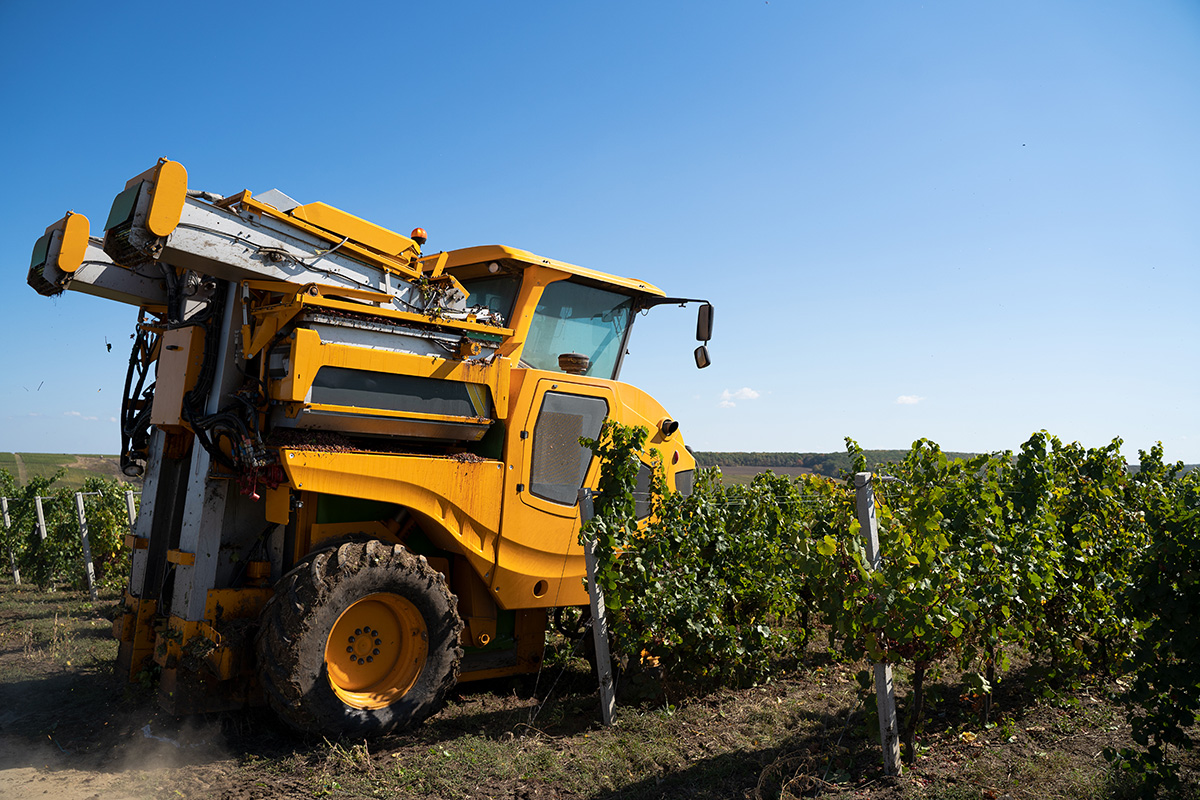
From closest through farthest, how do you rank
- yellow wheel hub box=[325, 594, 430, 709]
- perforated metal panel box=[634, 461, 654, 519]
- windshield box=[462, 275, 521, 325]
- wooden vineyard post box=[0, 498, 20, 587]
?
yellow wheel hub box=[325, 594, 430, 709], windshield box=[462, 275, 521, 325], perforated metal panel box=[634, 461, 654, 519], wooden vineyard post box=[0, 498, 20, 587]

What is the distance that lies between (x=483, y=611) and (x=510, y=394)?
172cm

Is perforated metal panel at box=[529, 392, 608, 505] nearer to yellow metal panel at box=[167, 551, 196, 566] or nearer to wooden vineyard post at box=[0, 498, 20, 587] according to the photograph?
yellow metal panel at box=[167, 551, 196, 566]

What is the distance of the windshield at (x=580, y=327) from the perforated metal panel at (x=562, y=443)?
1.67 feet

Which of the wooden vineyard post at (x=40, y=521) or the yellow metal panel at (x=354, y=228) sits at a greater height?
the yellow metal panel at (x=354, y=228)

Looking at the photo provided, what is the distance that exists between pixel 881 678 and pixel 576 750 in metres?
2.01

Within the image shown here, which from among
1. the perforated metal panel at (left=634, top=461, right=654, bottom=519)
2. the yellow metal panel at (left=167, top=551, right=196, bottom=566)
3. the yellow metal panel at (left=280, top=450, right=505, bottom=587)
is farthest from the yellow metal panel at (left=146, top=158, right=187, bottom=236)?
the perforated metal panel at (left=634, top=461, right=654, bottom=519)

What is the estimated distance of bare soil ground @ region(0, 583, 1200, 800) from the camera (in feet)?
13.8

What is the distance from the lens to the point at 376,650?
16.7 feet

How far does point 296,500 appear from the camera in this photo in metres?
5.04

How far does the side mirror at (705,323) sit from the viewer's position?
7293 millimetres

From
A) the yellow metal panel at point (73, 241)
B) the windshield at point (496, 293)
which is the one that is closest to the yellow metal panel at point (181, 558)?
the yellow metal panel at point (73, 241)

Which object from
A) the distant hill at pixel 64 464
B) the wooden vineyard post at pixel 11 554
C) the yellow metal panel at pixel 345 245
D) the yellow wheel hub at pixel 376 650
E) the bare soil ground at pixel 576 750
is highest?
the yellow metal panel at pixel 345 245

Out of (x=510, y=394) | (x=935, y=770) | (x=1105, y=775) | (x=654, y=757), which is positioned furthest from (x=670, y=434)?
(x=1105, y=775)

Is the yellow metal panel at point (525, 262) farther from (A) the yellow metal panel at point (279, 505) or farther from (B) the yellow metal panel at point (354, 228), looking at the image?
(A) the yellow metal panel at point (279, 505)
